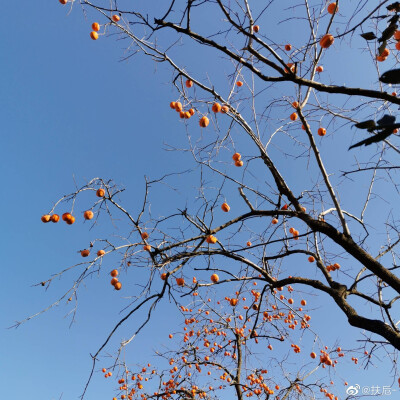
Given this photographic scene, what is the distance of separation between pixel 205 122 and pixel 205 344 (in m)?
4.29

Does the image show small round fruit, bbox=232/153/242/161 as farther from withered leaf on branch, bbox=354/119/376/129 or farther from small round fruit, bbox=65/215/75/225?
withered leaf on branch, bbox=354/119/376/129

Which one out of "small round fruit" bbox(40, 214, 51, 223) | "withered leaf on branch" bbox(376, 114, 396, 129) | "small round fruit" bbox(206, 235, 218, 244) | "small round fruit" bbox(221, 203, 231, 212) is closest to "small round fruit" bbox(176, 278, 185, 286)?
"small round fruit" bbox(206, 235, 218, 244)

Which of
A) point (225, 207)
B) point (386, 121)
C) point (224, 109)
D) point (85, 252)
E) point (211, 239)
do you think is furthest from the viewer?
→ point (225, 207)

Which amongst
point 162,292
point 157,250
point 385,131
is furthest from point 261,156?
point 385,131

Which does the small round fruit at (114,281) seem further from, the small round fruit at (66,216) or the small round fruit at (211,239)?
the small round fruit at (211,239)

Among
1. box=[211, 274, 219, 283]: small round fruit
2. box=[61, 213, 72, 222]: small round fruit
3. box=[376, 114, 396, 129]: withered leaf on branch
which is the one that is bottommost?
box=[376, 114, 396, 129]: withered leaf on branch

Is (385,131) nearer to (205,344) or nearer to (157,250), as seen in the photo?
(157,250)

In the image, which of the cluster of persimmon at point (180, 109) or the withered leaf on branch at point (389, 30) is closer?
the withered leaf on branch at point (389, 30)

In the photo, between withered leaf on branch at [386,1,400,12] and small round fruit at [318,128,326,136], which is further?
small round fruit at [318,128,326,136]

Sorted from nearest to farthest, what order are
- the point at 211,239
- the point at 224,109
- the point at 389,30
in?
the point at 389,30, the point at 211,239, the point at 224,109

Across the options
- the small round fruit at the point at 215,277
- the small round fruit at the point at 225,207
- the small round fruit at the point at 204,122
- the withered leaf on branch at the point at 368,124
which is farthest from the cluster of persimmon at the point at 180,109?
the withered leaf on branch at the point at 368,124

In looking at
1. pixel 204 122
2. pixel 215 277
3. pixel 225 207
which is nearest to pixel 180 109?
pixel 204 122

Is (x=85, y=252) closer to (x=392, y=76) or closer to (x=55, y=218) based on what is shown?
(x=55, y=218)

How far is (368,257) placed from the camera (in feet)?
7.62
